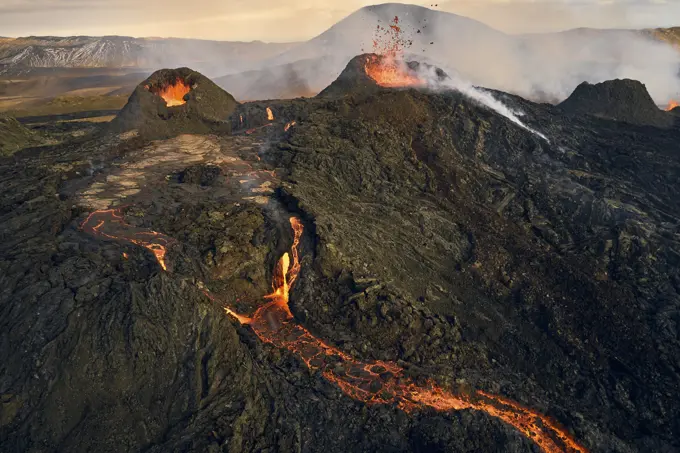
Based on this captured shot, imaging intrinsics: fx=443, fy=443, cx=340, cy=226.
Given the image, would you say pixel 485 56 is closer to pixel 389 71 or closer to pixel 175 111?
pixel 389 71

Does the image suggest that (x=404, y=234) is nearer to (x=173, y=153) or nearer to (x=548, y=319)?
(x=548, y=319)

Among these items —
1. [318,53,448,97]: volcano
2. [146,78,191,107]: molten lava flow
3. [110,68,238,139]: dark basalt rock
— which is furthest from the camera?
[318,53,448,97]: volcano

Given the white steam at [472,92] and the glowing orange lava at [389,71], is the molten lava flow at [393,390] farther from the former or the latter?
the glowing orange lava at [389,71]

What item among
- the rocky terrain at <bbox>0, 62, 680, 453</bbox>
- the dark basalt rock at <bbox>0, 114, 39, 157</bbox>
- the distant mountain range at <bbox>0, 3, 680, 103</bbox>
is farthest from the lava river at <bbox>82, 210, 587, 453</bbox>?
the distant mountain range at <bbox>0, 3, 680, 103</bbox>

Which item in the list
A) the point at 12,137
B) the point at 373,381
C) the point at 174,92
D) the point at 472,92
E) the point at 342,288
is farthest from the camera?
the point at 472,92

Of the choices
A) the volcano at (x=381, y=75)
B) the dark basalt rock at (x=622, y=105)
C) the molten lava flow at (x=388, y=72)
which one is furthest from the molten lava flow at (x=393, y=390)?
the dark basalt rock at (x=622, y=105)

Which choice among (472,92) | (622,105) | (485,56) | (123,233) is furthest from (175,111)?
(485,56)

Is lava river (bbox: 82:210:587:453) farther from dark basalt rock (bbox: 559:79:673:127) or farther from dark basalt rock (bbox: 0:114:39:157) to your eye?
dark basalt rock (bbox: 559:79:673:127)

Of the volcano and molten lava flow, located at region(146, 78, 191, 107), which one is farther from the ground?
the volcano
